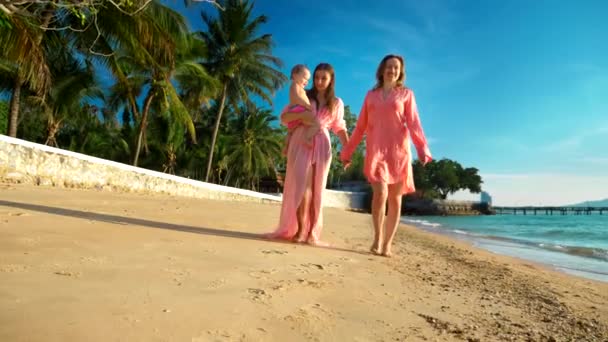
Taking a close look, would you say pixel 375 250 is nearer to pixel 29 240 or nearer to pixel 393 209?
pixel 393 209

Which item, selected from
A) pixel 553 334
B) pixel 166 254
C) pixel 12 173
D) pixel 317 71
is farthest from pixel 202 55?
pixel 553 334

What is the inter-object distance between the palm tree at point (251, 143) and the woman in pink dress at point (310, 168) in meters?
23.7

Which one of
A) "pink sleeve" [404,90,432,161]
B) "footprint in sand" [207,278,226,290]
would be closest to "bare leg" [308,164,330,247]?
"pink sleeve" [404,90,432,161]

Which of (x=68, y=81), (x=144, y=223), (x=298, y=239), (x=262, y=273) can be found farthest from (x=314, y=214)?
(x=68, y=81)

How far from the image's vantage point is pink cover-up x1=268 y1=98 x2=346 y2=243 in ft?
12.5

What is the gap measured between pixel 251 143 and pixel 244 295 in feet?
89.5

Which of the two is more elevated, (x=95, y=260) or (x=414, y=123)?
(x=414, y=123)

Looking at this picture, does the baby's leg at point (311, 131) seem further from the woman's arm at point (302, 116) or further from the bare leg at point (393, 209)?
the bare leg at point (393, 209)

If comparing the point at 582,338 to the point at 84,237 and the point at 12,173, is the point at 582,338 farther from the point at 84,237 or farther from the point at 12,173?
the point at 12,173

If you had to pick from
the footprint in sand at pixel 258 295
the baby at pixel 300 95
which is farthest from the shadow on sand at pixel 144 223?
the footprint in sand at pixel 258 295

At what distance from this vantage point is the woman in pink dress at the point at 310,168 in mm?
3814

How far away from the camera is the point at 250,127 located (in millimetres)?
28953

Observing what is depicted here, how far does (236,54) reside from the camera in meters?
20.9

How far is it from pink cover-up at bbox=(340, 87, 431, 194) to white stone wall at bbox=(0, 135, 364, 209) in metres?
7.00
